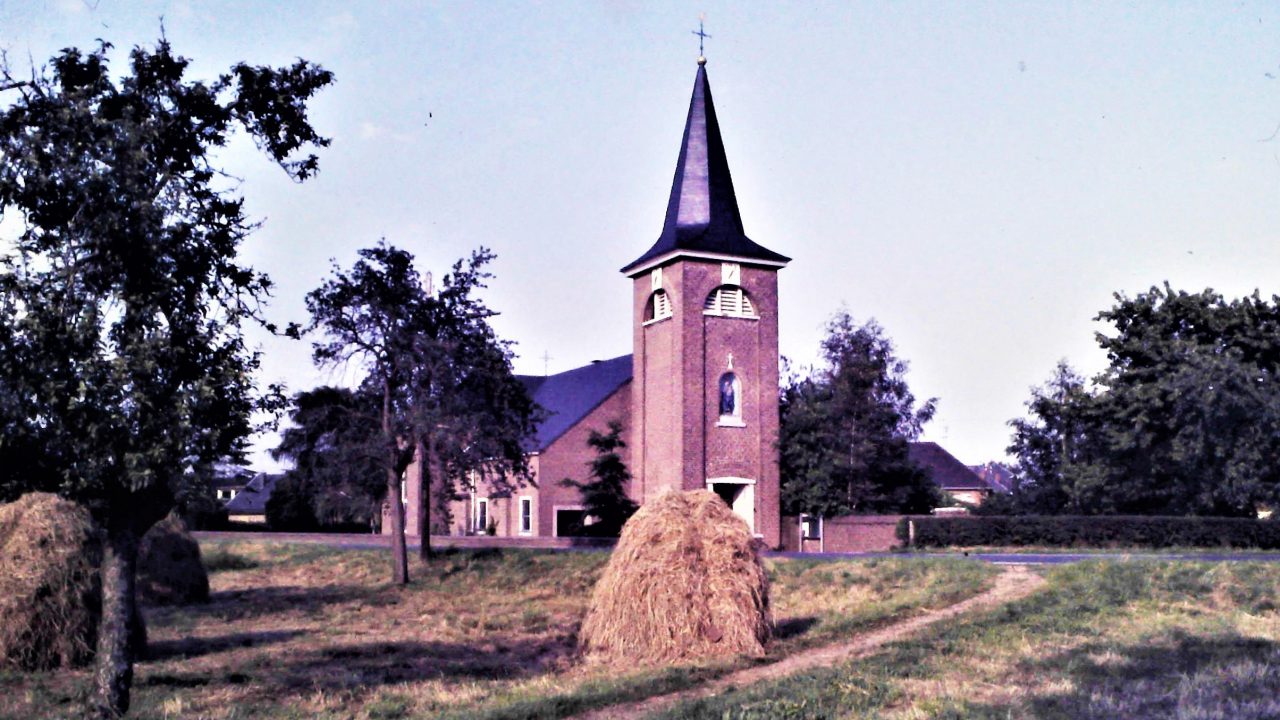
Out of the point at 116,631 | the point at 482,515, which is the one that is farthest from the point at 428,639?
the point at 482,515

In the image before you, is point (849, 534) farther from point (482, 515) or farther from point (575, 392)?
point (482, 515)

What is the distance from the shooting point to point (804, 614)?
21219 millimetres

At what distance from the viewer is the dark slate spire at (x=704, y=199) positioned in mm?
48688

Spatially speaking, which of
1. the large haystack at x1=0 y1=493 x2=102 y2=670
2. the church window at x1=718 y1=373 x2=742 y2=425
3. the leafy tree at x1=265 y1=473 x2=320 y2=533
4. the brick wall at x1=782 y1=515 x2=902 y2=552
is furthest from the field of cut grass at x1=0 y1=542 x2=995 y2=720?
the leafy tree at x1=265 y1=473 x2=320 y2=533

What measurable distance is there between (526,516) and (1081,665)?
45.2m

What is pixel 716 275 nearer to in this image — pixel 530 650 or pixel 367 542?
pixel 367 542

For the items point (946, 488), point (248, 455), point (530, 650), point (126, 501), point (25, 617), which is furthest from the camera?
point (946, 488)

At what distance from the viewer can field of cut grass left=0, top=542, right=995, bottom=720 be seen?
1288cm

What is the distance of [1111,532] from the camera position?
36.8m

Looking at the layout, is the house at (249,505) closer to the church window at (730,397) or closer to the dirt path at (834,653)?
the church window at (730,397)

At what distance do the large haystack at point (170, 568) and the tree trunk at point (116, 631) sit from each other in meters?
14.3

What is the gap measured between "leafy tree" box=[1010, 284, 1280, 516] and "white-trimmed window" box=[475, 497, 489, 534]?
26919 millimetres

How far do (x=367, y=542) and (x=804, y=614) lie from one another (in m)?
30.5

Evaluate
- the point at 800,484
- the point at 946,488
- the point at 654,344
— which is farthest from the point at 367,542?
the point at 946,488
